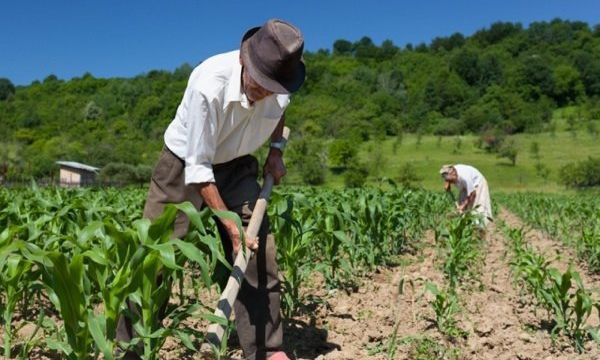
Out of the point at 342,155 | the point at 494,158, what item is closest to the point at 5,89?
the point at 342,155

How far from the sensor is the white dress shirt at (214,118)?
8.55ft

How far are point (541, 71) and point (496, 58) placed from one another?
29.2 feet

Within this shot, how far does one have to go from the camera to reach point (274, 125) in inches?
120

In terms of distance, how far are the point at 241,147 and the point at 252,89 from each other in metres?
0.40

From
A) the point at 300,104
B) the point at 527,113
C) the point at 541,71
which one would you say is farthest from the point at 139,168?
the point at 541,71

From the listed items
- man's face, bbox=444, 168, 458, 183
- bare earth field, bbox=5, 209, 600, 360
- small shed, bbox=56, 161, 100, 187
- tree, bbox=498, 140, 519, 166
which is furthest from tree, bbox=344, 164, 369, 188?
bare earth field, bbox=5, 209, 600, 360

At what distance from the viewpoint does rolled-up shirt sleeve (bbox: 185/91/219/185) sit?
2596 mm

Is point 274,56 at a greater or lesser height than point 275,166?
greater

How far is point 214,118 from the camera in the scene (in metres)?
2.64

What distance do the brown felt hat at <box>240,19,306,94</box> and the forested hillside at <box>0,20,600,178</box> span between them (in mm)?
62029

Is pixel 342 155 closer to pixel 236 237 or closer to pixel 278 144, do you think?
pixel 278 144

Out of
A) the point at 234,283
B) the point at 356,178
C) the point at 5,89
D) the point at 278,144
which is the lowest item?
the point at 234,283

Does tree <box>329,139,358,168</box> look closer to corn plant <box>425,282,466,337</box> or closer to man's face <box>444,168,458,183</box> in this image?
man's face <box>444,168,458,183</box>

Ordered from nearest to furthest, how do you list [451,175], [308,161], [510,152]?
[451,175], [510,152], [308,161]
